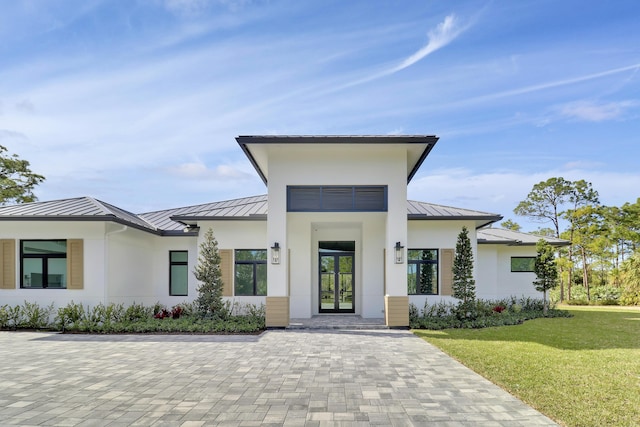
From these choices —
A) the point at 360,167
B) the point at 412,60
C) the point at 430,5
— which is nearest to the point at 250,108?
the point at 360,167

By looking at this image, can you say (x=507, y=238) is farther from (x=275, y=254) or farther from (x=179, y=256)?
(x=179, y=256)

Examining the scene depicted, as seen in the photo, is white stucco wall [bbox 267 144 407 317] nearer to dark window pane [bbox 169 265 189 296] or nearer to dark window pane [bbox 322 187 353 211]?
dark window pane [bbox 322 187 353 211]

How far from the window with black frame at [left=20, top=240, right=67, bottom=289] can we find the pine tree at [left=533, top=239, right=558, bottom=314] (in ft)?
55.2

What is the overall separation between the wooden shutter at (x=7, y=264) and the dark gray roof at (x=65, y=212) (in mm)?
992

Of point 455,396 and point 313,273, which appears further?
point 313,273

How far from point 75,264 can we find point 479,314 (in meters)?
13.0

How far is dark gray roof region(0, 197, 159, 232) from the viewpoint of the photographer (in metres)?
12.6

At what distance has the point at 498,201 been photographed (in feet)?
118

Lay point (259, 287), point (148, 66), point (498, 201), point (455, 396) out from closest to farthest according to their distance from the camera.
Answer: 1. point (455, 396)
2. point (148, 66)
3. point (259, 287)
4. point (498, 201)

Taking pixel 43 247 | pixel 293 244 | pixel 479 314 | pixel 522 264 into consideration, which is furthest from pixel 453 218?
pixel 43 247

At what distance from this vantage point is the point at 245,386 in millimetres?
6371

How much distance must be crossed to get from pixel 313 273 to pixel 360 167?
16.1 ft

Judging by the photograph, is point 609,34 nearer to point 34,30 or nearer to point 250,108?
point 250,108

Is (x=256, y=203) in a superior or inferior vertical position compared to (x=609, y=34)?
inferior
